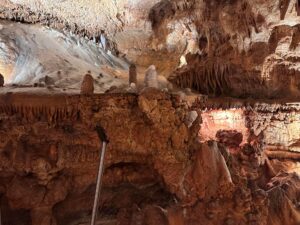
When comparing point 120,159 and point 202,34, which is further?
point 202,34

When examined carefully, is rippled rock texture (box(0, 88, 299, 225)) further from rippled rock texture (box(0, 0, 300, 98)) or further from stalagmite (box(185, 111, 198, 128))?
rippled rock texture (box(0, 0, 300, 98))

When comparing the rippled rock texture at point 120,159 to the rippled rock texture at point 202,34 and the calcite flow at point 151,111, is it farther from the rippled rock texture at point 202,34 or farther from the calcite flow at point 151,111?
the rippled rock texture at point 202,34

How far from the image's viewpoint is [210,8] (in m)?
9.74

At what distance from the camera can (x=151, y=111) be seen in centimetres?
552

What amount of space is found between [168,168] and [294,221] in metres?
2.66

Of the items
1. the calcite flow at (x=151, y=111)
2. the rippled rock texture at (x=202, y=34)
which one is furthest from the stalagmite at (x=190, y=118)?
the rippled rock texture at (x=202, y=34)

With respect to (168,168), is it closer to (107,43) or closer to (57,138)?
(57,138)

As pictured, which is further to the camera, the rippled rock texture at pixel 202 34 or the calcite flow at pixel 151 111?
the rippled rock texture at pixel 202 34

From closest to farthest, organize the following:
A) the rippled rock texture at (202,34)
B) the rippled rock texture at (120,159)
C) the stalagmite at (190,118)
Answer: the rippled rock texture at (120,159), the stalagmite at (190,118), the rippled rock texture at (202,34)

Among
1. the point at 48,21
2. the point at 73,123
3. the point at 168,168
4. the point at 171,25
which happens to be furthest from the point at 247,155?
the point at 48,21

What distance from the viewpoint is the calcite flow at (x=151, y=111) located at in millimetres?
5598

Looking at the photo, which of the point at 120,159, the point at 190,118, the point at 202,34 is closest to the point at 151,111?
the point at 190,118

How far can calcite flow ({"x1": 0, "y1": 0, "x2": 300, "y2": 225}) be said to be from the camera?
5598 mm

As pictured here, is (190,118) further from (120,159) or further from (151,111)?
(120,159)
